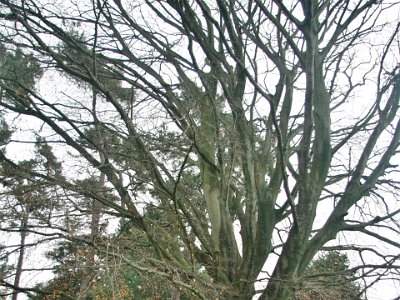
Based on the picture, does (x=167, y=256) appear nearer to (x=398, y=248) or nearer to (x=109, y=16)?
(x=398, y=248)

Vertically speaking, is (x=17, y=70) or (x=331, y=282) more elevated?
(x=17, y=70)

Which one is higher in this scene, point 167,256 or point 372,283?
point 167,256

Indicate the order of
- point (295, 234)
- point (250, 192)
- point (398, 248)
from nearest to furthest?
point (295, 234) → point (398, 248) → point (250, 192)

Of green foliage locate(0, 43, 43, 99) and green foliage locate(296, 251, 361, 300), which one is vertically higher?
green foliage locate(0, 43, 43, 99)

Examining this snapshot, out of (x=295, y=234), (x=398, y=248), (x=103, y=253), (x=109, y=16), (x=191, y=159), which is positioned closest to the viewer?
(x=103, y=253)

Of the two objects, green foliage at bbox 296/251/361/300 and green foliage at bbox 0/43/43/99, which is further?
green foliage at bbox 0/43/43/99

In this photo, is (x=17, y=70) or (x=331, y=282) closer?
(x=331, y=282)

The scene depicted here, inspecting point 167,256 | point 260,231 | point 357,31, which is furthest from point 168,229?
point 357,31

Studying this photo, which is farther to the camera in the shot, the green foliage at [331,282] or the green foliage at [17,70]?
the green foliage at [17,70]


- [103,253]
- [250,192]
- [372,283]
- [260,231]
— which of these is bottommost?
[372,283]

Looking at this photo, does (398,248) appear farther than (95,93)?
No

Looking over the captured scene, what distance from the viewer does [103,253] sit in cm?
417

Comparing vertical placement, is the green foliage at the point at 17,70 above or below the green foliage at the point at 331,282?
above

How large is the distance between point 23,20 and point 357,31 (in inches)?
157
